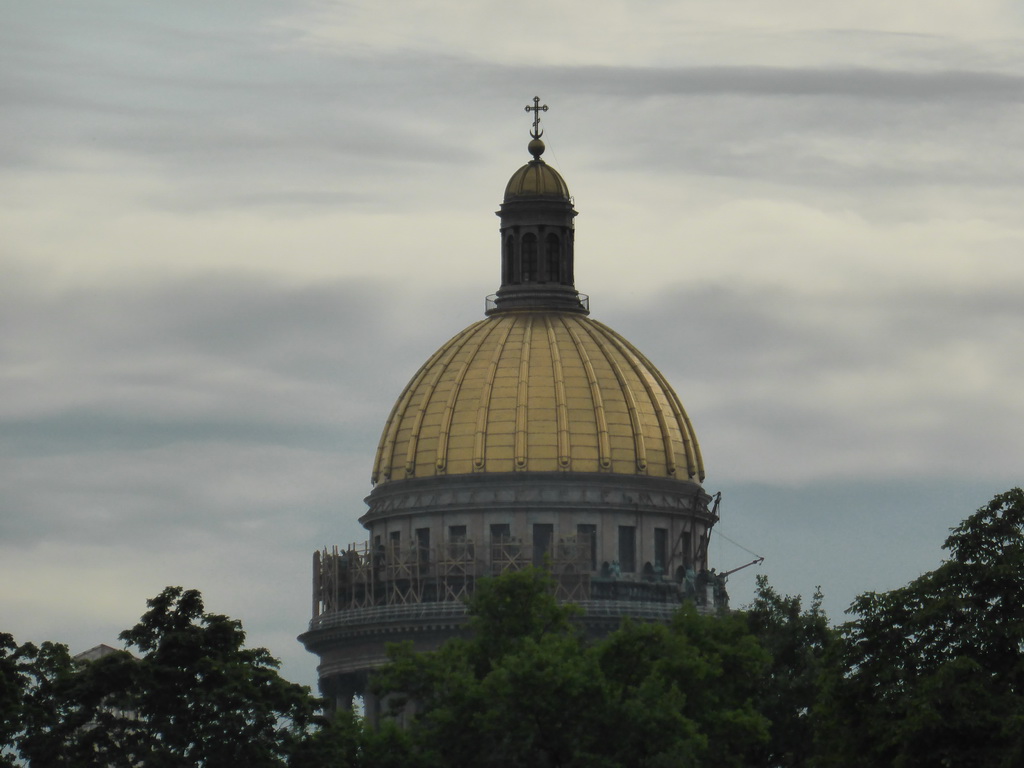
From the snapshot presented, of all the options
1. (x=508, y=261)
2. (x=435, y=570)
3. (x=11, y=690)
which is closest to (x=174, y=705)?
(x=11, y=690)

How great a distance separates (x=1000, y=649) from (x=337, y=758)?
64.7 feet

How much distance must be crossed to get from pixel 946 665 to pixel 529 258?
87.4 m

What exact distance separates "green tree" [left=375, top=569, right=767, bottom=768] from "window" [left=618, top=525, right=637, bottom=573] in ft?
176

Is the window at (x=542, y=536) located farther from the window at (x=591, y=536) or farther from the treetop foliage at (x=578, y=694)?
the treetop foliage at (x=578, y=694)

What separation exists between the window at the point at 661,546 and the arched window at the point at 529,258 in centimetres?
1286

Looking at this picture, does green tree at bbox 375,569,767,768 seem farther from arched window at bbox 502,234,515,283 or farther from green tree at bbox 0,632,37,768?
arched window at bbox 502,234,515,283

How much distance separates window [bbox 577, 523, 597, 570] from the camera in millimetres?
186375

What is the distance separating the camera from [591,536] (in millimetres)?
187250

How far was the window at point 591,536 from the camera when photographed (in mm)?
186375

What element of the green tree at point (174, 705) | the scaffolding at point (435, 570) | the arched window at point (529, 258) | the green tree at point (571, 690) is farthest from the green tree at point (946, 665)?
the arched window at point (529, 258)

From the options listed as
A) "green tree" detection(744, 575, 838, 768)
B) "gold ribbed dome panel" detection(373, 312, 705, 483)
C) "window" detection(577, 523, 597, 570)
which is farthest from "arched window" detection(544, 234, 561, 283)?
"green tree" detection(744, 575, 838, 768)

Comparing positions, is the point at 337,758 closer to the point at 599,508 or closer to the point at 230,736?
the point at 230,736

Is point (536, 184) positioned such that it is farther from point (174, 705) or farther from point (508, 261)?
point (174, 705)

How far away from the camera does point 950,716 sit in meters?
107
